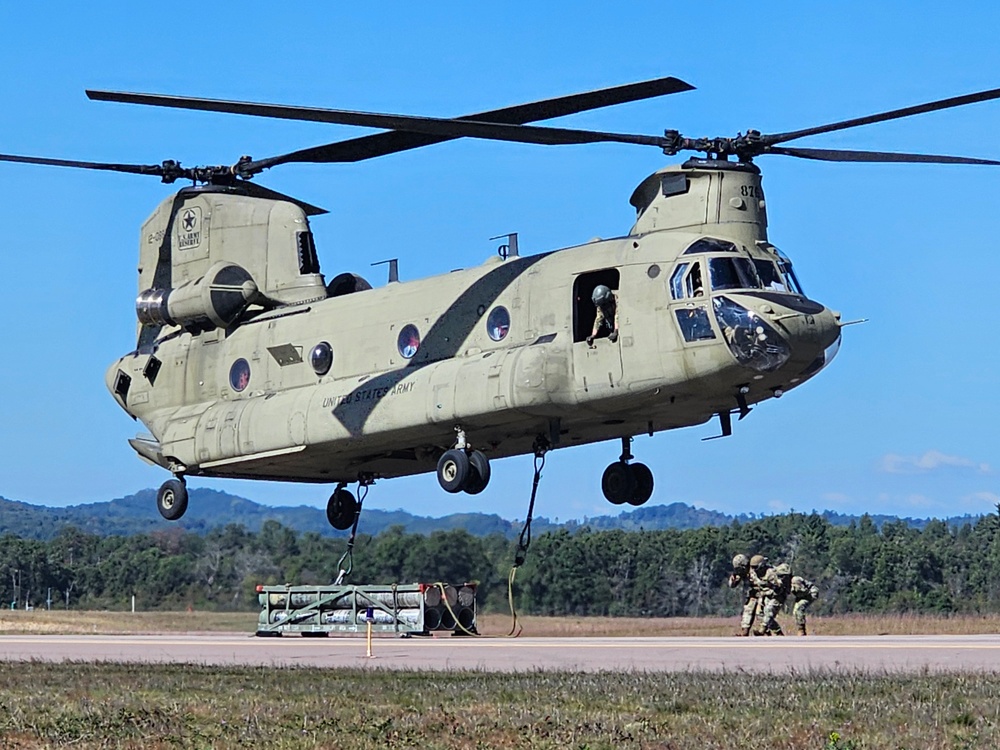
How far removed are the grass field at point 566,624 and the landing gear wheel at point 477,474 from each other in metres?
4.92

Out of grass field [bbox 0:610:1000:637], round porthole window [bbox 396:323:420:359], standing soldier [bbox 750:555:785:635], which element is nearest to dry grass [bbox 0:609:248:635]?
grass field [bbox 0:610:1000:637]

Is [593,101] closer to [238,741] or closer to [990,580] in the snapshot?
[238,741]

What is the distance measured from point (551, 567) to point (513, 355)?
22.0 m

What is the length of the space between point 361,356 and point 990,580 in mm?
30878

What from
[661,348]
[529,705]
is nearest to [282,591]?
[661,348]

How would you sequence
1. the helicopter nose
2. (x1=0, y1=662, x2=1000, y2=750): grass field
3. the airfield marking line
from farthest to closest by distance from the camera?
the helicopter nose, the airfield marking line, (x1=0, y1=662, x2=1000, y2=750): grass field

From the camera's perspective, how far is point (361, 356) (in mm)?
28062

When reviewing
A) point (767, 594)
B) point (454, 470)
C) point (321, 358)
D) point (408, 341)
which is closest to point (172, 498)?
point (321, 358)

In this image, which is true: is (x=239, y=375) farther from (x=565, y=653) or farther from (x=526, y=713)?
(x=526, y=713)

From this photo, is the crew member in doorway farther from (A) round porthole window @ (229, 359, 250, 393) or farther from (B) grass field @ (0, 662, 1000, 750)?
(B) grass field @ (0, 662, 1000, 750)

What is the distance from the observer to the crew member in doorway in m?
24.5

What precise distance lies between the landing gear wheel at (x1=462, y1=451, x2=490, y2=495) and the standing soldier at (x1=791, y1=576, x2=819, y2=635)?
532 cm

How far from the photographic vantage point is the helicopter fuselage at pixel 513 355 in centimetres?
2378

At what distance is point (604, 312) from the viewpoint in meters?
24.7
